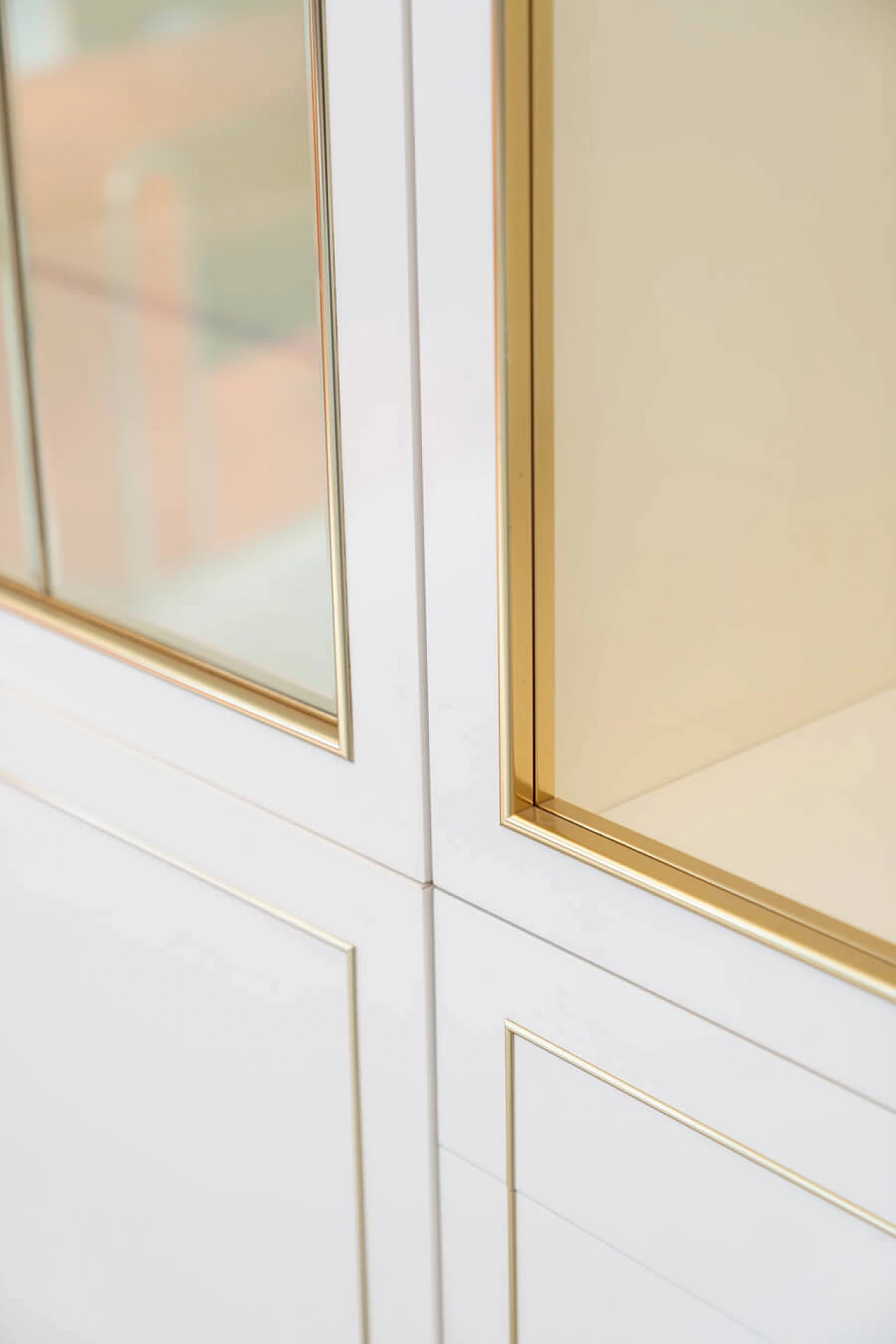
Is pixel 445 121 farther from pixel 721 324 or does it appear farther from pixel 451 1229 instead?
pixel 451 1229

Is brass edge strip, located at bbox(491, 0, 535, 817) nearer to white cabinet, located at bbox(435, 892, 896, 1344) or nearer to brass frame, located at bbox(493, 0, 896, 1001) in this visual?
brass frame, located at bbox(493, 0, 896, 1001)

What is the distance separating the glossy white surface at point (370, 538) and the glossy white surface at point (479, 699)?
0.01 metres

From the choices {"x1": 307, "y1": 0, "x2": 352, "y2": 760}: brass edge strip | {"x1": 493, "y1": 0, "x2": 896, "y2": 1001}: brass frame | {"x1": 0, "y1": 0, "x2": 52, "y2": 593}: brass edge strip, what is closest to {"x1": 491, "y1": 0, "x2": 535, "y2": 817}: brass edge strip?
{"x1": 493, "y1": 0, "x2": 896, "y2": 1001}: brass frame

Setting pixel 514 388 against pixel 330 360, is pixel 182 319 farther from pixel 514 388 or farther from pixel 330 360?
pixel 514 388

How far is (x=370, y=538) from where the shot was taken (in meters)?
0.76

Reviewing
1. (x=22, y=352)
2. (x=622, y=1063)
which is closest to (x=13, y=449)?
(x=22, y=352)

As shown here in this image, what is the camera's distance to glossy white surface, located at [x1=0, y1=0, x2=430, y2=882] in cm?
69

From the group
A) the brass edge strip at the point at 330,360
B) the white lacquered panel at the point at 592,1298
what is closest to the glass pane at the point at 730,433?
the brass edge strip at the point at 330,360

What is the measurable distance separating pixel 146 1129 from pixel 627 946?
1.76 ft

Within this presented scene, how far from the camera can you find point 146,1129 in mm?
1092

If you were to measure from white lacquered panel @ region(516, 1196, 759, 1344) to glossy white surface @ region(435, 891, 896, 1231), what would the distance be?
23mm

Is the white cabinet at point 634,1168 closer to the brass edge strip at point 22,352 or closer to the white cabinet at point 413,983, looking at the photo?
the white cabinet at point 413,983

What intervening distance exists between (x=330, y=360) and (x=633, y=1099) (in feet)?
1.31

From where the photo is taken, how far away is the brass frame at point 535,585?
0.63 m
